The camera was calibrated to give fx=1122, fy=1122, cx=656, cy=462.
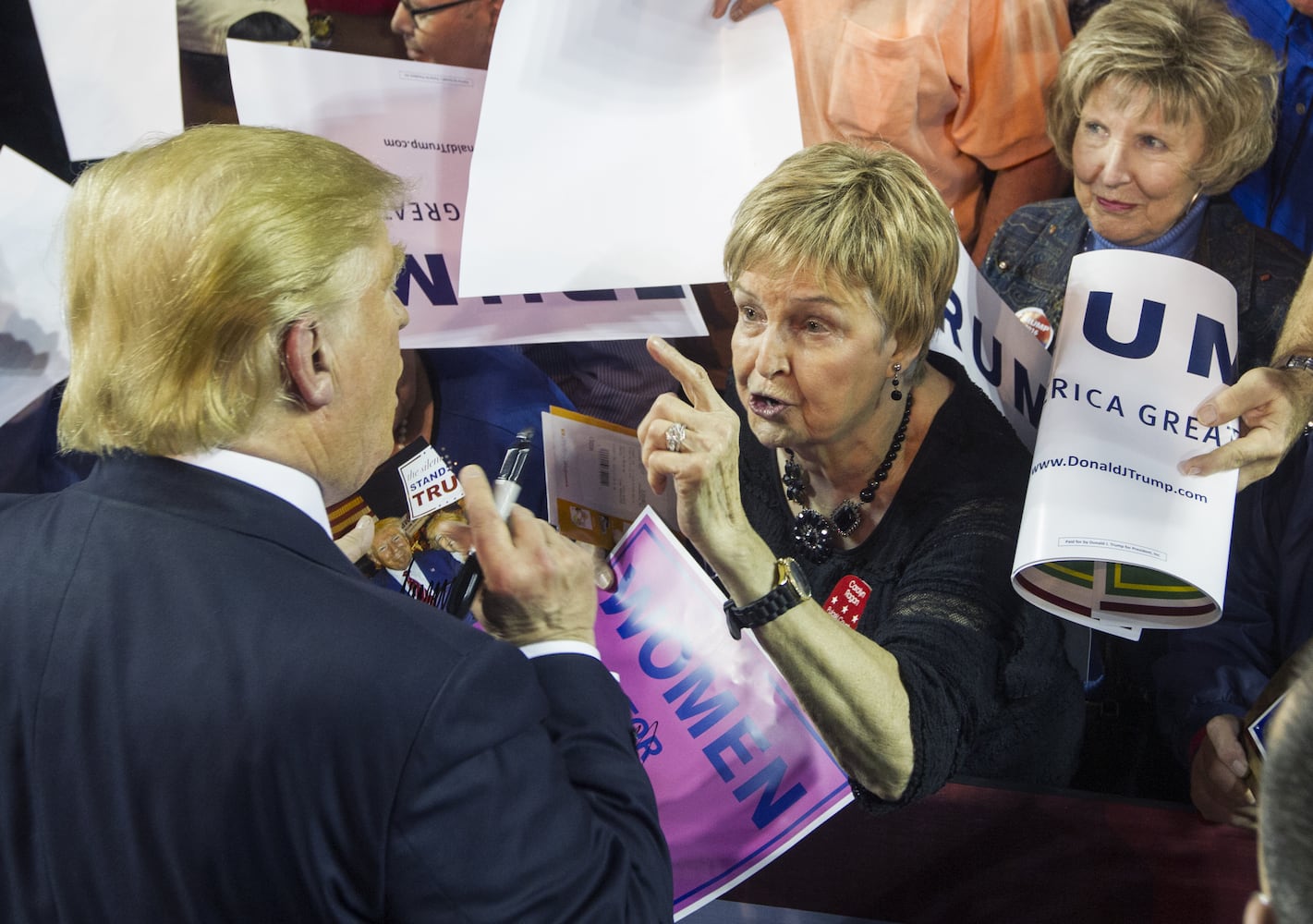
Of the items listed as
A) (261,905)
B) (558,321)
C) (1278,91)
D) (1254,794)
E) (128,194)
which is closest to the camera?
(261,905)

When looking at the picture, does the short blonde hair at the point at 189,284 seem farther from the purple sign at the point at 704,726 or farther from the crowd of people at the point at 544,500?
the purple sign at the point at 704,726

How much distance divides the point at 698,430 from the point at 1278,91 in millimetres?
910

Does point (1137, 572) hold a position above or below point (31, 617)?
below

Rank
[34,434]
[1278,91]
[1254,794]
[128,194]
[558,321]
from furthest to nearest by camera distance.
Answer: [34,434], [558,321], [1254,794], [1278,91], [128,194]

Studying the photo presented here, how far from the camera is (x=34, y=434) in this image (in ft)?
7.08

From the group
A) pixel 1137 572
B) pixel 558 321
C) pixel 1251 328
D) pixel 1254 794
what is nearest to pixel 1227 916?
pixel 1254 794

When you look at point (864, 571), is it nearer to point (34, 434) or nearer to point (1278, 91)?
point (1278, 91)

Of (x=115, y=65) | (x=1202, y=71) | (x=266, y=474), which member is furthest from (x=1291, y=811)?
(x=115, y=65)

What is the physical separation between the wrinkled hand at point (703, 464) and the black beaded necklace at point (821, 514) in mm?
162

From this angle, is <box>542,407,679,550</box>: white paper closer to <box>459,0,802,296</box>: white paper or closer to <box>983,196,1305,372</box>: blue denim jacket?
<box>459,0,802,296</box>: white paper

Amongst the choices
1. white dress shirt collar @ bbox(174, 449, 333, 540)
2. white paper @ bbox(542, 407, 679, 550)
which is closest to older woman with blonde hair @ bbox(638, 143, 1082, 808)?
white paper @ bbox(542, 407, 679, 550)

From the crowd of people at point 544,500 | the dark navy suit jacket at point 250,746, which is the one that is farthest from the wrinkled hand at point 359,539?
the dark navy suit jacket at point 250,746

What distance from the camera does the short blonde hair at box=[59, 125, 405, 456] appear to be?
3.86 feet

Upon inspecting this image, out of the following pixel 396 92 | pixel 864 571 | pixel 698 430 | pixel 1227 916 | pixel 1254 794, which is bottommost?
pixel 1227 916
